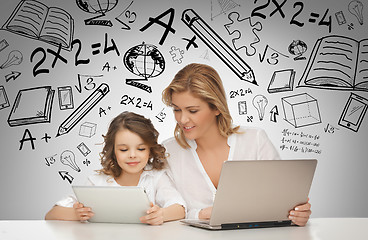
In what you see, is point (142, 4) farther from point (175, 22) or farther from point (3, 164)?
point (3, 164)

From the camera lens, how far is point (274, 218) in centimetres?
164

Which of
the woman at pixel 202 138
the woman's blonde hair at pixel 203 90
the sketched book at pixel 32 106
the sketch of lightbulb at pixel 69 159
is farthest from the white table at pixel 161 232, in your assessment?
the sketched book at pixel 32 106

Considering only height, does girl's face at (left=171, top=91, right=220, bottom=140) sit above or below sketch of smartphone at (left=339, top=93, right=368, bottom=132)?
below

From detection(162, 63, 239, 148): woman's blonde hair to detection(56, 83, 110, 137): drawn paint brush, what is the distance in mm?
1549

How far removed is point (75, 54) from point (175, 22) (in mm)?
828

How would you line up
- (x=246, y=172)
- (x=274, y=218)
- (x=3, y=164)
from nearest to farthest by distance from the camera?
(x=246, y=172) → (x=274, y=218) → (x=3, y=164)

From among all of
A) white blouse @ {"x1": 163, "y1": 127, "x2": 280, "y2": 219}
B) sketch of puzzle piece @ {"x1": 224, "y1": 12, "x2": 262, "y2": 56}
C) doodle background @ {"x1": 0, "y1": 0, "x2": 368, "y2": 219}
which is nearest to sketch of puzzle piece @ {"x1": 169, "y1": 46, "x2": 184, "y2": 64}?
doodle background @ {"x1": 0, "y1": 0, "x2": 368, "y2": 219}

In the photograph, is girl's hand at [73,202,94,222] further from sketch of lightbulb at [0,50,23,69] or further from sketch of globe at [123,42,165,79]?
sketch of lightbulb at [0,50,23,69]

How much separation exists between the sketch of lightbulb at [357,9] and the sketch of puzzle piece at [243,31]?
2.58 feet

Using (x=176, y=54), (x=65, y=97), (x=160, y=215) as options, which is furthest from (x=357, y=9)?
(x=160, y=215)

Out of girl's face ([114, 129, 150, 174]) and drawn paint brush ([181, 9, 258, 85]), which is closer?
girl's face ([114, 129, 150, 174])

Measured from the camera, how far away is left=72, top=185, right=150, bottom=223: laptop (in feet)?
5.38

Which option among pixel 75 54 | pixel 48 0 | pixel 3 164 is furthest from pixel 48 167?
pixel 48 0

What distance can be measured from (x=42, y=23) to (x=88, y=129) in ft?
2.99
